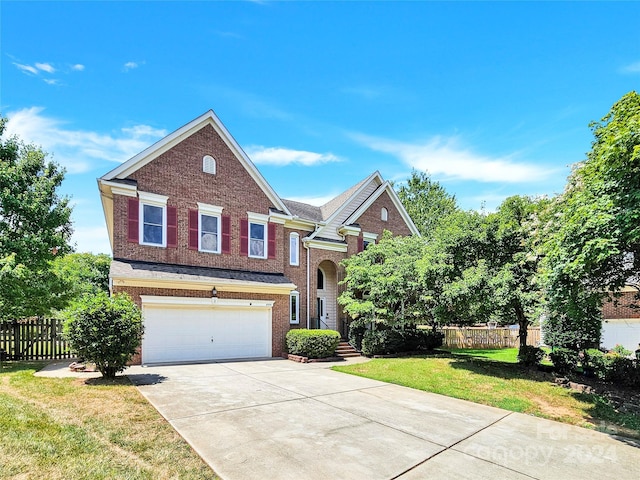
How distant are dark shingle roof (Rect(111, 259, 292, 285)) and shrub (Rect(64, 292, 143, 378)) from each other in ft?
9.06

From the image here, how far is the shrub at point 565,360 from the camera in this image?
12.8m

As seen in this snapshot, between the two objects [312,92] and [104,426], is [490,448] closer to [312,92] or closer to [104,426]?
[104,426]

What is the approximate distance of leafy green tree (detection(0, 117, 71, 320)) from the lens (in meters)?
14.3

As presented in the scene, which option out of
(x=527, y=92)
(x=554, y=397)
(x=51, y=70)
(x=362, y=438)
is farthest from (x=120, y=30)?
(x=554, y=397)

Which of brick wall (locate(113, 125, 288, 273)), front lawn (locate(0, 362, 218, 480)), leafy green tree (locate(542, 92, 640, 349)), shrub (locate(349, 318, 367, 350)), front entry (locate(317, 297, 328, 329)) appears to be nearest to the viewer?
front lawn (locate(0, 362, 218, 480))

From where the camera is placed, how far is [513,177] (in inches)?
769

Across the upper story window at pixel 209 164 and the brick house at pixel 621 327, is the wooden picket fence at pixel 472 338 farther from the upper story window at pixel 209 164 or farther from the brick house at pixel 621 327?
the upper story window at pixel 209 164

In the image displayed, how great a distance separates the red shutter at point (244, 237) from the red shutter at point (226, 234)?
0.58 meters

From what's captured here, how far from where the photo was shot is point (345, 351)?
17906mm

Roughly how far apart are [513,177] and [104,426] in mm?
20279

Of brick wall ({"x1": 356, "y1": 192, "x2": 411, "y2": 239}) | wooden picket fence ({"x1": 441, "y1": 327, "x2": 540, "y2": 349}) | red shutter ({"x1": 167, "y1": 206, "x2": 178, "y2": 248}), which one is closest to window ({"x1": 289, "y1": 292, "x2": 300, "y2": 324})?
brick wall ({"x1": 356, "y1": 192, "x2": 411, "y2": 239})

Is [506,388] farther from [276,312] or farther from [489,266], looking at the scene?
[276,312]

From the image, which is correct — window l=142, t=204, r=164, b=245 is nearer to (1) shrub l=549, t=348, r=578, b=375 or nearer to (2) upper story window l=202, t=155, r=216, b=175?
(2) upper story window l=202, t=155, r=216, b=175

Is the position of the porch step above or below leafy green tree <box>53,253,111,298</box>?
below
